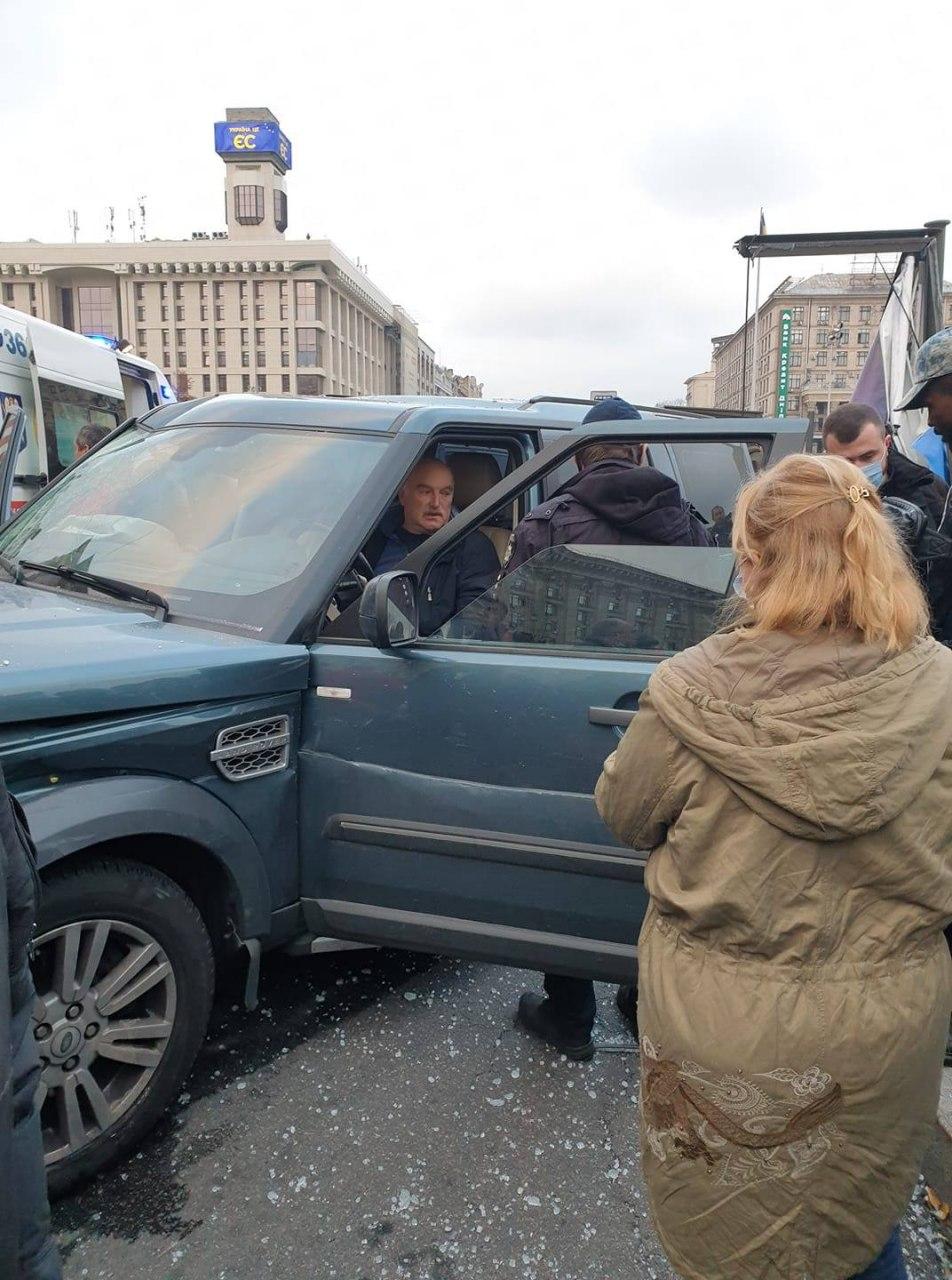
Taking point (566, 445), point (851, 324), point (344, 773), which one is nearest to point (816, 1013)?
point (344, 773)

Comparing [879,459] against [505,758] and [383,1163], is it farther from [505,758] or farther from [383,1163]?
[383,1163]

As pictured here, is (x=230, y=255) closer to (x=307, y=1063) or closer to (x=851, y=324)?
(x=851, y=324)

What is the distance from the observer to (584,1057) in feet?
9.39

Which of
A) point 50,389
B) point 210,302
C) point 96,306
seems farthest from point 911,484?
point 96,306

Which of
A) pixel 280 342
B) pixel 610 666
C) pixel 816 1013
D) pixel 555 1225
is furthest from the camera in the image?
pixel 280 342

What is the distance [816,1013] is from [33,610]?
7.52ft

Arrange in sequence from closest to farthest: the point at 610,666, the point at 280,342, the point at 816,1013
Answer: the point at 816,1013 → the point at 610,666 → the point at 280,342

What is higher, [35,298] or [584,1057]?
[35,298]

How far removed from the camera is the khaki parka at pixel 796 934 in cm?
128

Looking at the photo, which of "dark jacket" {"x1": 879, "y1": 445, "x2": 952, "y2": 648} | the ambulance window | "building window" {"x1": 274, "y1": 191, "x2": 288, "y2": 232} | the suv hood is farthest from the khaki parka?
"building window" {"x1": 274, "y1": 191, "x2": 288, "y2": 232}

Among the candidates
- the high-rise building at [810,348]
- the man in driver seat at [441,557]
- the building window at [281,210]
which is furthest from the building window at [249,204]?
the man in driver seat at [441,557]

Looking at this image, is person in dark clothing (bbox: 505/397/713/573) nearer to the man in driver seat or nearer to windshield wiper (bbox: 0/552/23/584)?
the man in driver seat

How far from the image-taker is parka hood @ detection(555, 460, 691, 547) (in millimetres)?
2623

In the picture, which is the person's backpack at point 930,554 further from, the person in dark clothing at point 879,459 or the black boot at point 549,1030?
the black boot at point 549,1030
